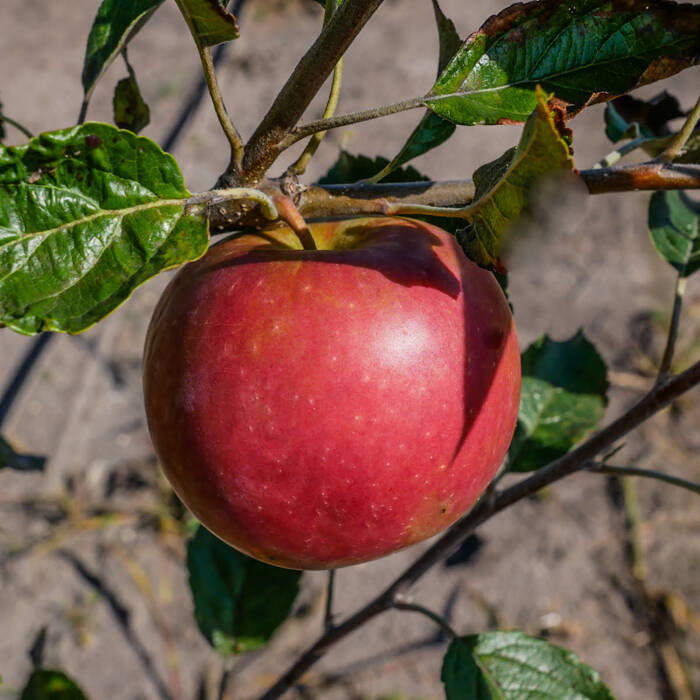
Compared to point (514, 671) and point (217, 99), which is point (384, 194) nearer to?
point (217, 99)

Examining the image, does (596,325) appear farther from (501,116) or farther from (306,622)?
(501,116)

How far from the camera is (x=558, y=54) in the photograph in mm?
488

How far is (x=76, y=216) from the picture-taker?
453mm

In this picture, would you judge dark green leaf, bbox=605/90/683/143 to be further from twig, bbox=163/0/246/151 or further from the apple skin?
twig, bbox=163/0/246/151

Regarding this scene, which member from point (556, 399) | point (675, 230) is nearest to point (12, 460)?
point (556, 399)

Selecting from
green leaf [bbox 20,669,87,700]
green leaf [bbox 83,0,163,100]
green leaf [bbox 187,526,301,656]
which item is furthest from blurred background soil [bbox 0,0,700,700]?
green leaf [bbox 83,0,163,100]

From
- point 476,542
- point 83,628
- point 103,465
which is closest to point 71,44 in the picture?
point 103,465

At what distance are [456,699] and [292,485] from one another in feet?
1.09

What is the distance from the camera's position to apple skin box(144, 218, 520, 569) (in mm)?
489

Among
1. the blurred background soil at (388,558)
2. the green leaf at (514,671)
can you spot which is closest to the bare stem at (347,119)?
the green leaf at (514,671)

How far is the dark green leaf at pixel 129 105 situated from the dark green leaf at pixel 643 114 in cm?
46

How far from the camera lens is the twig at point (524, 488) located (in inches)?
24.5

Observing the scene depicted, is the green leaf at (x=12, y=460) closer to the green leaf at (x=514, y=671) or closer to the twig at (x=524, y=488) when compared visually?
the twig at (x=524, y=488)

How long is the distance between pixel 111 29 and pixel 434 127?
0.28 m
